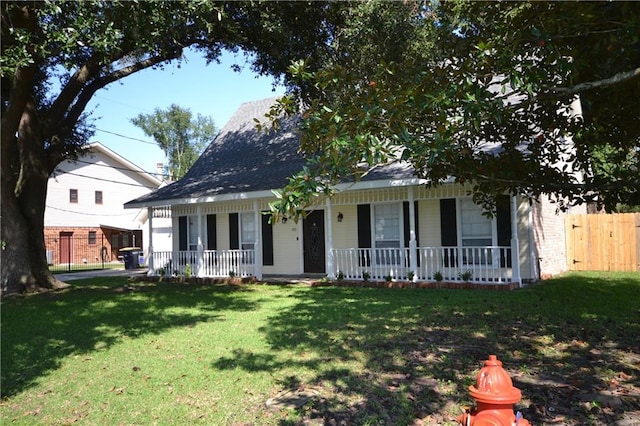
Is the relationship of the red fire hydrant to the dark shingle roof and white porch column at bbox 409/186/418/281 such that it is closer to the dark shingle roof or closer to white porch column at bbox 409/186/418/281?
white porch column at bbox 409/186/418/281

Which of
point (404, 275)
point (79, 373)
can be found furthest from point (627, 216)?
point (79, 373)

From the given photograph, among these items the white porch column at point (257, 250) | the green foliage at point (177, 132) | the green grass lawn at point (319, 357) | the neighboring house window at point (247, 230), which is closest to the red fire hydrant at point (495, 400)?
the green grass lawn at point (319, 357)

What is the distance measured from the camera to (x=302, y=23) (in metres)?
11.0

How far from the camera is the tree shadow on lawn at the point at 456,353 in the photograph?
4.06 meters

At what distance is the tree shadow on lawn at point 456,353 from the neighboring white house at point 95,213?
2513 centimetres

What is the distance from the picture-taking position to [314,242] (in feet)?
51.3

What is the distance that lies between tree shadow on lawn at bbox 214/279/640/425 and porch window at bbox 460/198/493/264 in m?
2.45

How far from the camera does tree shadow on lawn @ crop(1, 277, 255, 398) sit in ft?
19.9

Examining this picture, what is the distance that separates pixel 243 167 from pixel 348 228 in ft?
17.1

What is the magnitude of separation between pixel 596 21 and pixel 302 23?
7.48m

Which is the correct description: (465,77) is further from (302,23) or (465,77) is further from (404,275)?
(404,275)

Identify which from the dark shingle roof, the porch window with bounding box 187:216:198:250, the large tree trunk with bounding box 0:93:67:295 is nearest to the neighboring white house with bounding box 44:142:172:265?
the dark shingle roof

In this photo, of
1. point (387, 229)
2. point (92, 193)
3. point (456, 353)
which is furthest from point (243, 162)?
point (92, 193)

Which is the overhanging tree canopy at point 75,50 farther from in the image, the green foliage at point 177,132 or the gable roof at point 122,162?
the green foliage at point 177,132
